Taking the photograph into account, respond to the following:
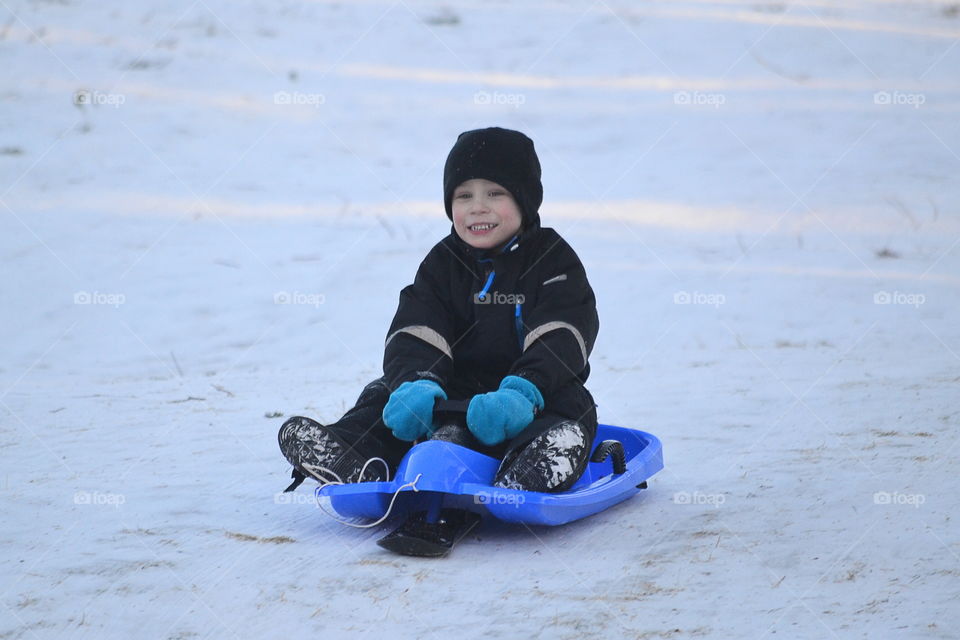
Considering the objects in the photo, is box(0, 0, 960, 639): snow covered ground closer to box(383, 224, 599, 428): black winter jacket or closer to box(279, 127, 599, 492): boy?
box(279, 127, 599, 492): boy

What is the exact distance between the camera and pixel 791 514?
2998 millimetres

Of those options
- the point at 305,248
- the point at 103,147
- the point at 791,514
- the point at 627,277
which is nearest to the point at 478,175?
the point at 791,514

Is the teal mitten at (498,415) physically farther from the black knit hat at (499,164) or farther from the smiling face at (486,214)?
the black knit hat at (499,164)

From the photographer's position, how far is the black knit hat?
324 centimetres

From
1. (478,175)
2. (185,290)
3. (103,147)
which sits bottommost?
(185,290)

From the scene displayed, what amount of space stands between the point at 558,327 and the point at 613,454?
1.29 ft

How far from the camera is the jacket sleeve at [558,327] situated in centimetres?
306

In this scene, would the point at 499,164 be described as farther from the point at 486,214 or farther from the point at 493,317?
the point at 493,317

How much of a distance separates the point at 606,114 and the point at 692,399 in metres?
4.90

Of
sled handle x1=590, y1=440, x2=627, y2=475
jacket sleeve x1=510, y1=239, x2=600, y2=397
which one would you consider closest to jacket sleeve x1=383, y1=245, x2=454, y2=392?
jacket sleeve x1=510, y1=239, x2=600, y2=397

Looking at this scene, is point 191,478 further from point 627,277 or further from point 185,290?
point 627,277

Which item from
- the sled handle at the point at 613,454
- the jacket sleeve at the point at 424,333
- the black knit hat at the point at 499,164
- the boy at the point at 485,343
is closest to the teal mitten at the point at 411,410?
the boy at the point at 485,343

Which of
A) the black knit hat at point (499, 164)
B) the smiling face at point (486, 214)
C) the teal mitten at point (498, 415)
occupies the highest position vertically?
the black knit hat at point (499, 164)

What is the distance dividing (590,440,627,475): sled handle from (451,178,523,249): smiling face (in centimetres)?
67
